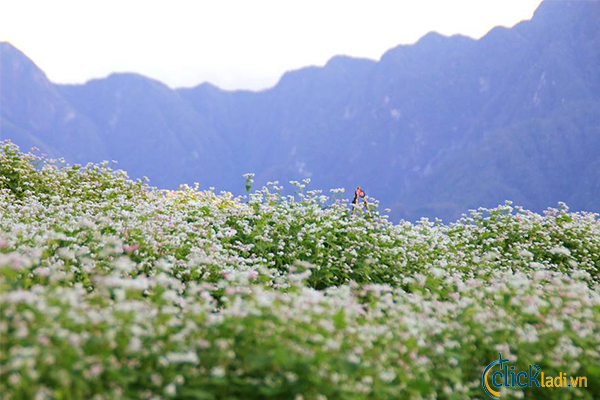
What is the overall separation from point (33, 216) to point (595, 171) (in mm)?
145781

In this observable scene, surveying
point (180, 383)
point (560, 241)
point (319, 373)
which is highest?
point (560, 241)

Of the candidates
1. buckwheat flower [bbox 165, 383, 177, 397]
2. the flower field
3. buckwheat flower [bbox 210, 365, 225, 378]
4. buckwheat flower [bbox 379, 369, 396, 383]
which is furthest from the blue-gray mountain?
buckwheat flower [bbox 165, 383, 177, 397]

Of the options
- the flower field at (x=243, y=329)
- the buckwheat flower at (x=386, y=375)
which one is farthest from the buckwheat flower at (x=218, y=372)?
the buckwheat flower at (x=386, y=375)

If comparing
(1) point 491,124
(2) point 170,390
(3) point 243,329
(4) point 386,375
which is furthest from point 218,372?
(1) point 491,124

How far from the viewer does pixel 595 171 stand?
134 metres

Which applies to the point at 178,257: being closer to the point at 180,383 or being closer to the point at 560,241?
the point at 180,383

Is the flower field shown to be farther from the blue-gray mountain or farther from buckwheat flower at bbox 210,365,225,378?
the blue-gray mountain

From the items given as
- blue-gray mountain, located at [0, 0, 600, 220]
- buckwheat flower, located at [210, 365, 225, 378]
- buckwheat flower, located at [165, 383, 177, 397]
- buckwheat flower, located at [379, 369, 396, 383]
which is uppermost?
blue-gray mountain, located at [0, 0, 600, 220]

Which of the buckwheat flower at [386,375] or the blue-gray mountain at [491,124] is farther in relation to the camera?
the blue-gray mountain at [491,124]

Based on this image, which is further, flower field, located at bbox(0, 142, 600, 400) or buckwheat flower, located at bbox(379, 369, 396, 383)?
buckwheat flower, located at bbox(379, 369, 396, 383)

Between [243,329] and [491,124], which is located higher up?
[491,124]

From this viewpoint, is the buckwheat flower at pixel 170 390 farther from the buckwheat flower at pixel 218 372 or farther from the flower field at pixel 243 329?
the buckwheat flower at pixel 218 372

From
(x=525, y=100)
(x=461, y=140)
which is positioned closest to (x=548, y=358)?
(x=525, y=100)

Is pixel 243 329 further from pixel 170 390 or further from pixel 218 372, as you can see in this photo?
pixel 170 390
